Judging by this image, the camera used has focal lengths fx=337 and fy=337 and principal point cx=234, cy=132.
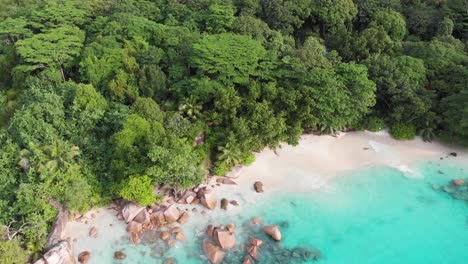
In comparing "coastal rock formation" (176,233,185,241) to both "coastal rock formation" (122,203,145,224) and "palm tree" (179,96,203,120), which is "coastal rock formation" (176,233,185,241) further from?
"palm tree" (179,96,203,120)

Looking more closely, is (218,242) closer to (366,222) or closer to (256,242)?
(256,242)

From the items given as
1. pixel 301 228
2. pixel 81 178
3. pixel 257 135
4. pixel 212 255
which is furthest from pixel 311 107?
pixel 81 178

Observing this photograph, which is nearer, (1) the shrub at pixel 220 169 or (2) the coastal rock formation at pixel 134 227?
(2) the coastal rock formation at pixel 134 227

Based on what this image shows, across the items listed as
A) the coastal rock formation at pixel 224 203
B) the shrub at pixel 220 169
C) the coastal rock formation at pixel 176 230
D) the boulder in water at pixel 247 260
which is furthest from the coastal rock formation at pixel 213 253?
the shrub at pixel 220 169

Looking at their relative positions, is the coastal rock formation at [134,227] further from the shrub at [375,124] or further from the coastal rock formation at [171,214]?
the shrub at [375,124]

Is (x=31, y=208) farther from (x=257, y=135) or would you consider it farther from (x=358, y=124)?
(x=358, y=124)

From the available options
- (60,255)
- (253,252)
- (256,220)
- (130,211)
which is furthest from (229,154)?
(60,255)
